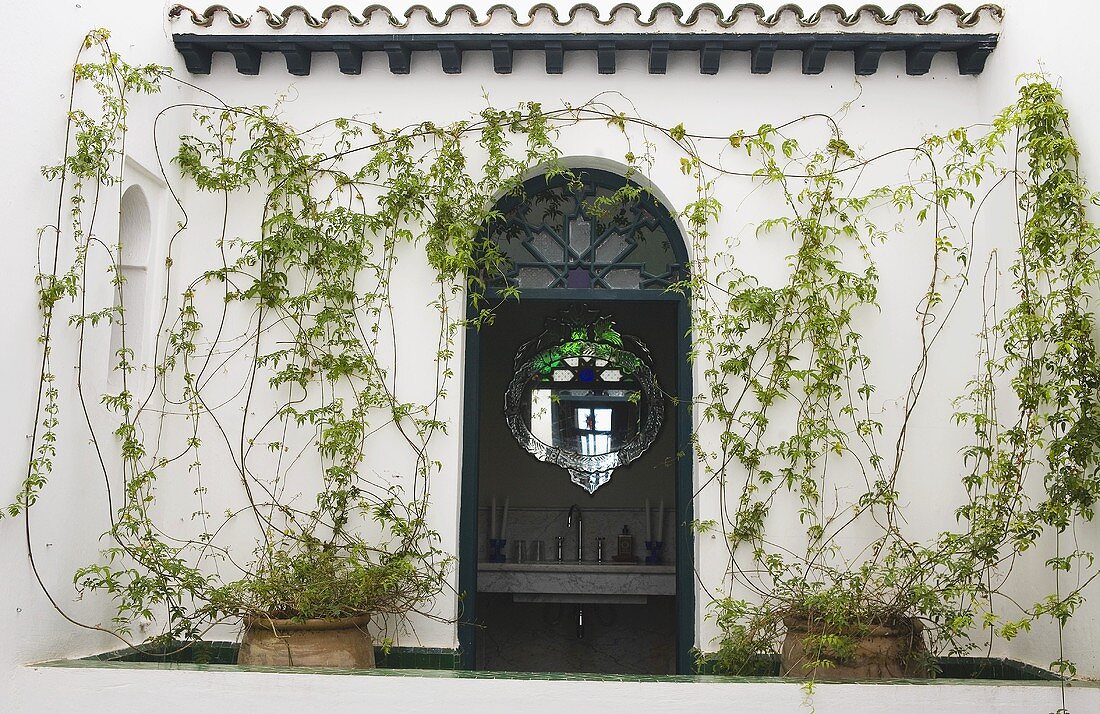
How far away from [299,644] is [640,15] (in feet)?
11.9

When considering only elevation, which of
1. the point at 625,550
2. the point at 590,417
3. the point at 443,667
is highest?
the point at 590,417

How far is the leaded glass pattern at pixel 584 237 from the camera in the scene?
5.90 m

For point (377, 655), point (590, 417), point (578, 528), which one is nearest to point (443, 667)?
point (377, 655)

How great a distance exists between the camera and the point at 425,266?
18.7 ft

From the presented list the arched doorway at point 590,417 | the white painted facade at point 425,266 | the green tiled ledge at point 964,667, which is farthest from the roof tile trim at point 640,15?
the green tiled ledge at point 964,667

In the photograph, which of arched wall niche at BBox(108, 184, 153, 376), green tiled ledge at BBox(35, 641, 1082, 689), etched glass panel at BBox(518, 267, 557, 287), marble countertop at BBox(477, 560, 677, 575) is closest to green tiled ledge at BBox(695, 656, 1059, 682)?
green tiled ledge at BBox(35, 641, 1082, 689)

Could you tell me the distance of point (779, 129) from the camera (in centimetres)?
575

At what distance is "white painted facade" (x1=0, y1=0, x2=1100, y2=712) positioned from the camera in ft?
14.4

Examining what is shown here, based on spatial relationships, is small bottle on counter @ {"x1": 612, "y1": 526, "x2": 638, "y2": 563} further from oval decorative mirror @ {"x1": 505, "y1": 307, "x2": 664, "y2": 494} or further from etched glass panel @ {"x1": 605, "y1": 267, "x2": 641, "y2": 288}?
etched glass panel @ {"x1": 605, "y1": 267, "x2": 641, "y2": 288}

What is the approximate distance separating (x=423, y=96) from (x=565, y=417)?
361 centimetres

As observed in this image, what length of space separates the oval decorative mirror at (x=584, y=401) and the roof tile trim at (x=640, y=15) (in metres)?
3.44

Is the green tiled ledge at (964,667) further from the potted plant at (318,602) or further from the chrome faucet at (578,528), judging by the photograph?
the chrome faucet at (578,528)

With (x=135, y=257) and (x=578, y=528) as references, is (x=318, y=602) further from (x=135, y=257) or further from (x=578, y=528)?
(x=578, y=528)

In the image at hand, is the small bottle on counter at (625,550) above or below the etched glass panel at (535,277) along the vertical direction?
below
